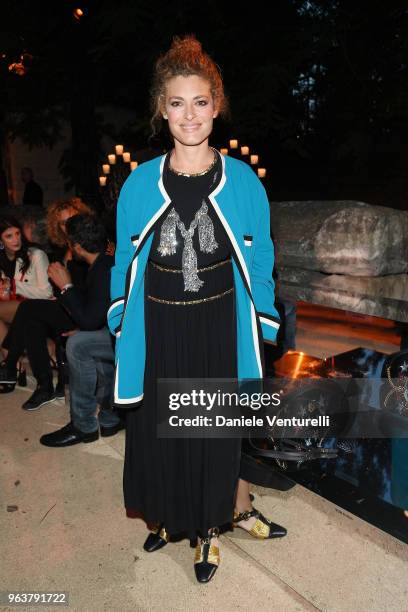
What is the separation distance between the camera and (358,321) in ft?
18.8

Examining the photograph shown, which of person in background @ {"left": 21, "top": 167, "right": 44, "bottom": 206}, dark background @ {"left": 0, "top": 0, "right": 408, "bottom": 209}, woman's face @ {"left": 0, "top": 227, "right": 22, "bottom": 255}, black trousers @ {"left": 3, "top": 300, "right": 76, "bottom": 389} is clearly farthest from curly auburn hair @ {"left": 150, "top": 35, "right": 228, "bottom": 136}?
→ person in background @ {"left": 21, "top": 167, "right": 44, "bottom": 206}

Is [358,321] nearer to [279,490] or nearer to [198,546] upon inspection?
[279,490]

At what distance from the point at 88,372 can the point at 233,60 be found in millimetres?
6829

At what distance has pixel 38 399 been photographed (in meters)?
3.90

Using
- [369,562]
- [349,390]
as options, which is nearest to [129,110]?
[349,390]

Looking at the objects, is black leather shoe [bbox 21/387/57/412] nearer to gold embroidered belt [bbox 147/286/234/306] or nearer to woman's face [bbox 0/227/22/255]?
woman's face [bbox 0/227/22/255]

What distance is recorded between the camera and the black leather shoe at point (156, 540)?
2.37 metres

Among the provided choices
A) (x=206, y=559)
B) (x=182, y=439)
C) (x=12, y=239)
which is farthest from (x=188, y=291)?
(x=12, y=239)

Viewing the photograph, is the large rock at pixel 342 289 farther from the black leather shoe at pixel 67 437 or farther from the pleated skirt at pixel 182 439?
the black leather shoe at pixel 67 437

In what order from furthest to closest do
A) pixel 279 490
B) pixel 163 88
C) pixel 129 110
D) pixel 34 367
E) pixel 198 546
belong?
1. pixel 129 110
2. pixel 34 367
3. pixel 279 490
4. pixel 198 546
5. pixel 163 88

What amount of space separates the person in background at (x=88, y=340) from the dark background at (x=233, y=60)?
5.26m

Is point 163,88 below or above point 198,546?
above

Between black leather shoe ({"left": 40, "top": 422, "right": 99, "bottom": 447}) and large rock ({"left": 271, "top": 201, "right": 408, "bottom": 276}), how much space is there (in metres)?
2.14

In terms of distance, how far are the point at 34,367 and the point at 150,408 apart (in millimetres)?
2157
